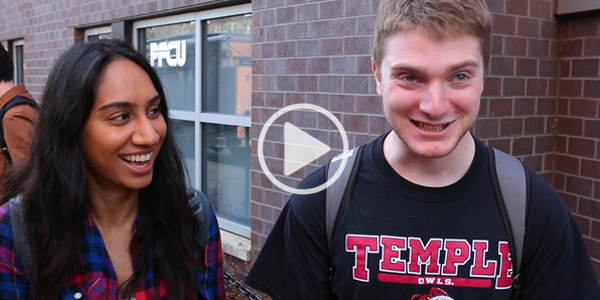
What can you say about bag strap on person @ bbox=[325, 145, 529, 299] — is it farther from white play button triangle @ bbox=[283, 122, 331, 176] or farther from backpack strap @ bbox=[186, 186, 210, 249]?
white play button triangle @ bbox=[283, 122, 331, 176]

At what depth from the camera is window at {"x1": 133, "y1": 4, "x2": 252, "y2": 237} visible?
5.28 m

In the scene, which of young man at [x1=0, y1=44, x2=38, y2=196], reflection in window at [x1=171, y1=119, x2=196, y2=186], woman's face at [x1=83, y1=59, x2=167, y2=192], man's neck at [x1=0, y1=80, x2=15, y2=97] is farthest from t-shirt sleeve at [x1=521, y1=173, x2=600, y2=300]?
reflection in window at [x1=171, y1=119, x2=196, y2=186]

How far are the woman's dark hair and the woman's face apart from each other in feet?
0.10

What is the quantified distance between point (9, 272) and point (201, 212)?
0.73 metres

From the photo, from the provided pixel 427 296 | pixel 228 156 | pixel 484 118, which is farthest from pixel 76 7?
pixel 427 296

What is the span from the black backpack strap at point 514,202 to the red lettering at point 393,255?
328 millimetres

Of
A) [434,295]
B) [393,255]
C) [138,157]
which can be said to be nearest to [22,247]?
[138,157]

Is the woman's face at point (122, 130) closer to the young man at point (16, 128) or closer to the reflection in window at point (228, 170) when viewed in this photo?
the young man at point (16, 128)

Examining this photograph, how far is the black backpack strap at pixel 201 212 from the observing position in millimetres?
2188

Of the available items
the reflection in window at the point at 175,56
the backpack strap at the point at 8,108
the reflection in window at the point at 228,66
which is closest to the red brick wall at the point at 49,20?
the reflection in window at the point at 175,56

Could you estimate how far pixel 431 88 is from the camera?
1.65 m

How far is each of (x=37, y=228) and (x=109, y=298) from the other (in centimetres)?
34

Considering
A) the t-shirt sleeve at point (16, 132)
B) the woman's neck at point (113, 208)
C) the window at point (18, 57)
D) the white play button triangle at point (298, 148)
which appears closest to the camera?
the woman's neck at point (113, 208)

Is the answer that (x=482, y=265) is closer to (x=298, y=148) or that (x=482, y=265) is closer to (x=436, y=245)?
(x=436, y=245)
